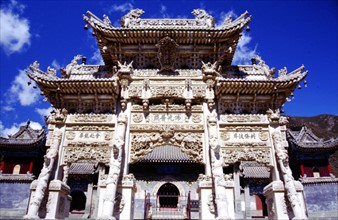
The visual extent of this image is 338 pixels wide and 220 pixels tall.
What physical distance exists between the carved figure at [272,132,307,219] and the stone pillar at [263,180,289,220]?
314 mm

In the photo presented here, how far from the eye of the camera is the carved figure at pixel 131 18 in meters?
13.4

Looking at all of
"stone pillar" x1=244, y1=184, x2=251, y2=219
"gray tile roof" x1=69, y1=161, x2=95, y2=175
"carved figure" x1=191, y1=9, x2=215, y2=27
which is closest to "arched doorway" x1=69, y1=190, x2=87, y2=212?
"gray tile roof" x1=69, y1=161, x2=95, y2=175

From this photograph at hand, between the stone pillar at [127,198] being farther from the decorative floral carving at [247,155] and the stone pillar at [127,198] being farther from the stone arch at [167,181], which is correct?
the stone arch at [167,181]

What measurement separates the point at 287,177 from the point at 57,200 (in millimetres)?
8155

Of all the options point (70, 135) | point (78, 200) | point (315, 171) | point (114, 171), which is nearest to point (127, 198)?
point (114, 171)

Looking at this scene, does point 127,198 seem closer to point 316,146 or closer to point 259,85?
point 259,85

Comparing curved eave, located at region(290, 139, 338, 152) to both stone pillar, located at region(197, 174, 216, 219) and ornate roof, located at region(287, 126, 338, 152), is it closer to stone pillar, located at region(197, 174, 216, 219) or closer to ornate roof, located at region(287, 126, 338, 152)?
ornate roof, located at region(287, 126, 338, 152)

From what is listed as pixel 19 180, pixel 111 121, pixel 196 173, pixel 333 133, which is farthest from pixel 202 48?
pixel 333 133

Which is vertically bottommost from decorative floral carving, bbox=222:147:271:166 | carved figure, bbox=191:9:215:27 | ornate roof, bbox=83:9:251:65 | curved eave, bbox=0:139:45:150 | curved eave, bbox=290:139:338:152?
decorative floral carving, bbox=222:147:271:166

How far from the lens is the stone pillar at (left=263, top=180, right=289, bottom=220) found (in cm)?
992

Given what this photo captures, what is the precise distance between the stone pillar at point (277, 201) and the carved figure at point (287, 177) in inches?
12.3

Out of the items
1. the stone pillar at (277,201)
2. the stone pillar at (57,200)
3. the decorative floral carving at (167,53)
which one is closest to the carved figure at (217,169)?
the stone pillar at (277,201)

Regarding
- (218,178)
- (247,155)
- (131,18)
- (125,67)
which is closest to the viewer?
(218,178)

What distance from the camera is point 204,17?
44.3ft
